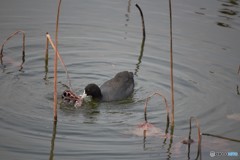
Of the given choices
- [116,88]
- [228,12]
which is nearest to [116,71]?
[116,88]

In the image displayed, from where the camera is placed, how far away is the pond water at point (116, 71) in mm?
8172

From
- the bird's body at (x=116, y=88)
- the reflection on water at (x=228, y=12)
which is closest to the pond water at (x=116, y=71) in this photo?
the reflection on water at (x=228, y=12)

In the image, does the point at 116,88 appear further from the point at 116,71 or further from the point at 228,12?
the point at 228,12

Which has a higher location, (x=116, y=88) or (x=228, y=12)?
(x=228, y=12)

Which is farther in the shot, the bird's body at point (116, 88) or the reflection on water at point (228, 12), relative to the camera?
the reflection on water at point (228, 12)

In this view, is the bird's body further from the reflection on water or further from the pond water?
the reflection on water

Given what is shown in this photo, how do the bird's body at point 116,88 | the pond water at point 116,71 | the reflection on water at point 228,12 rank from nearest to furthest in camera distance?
the pond water at point 116,71
the bird's body at point 116,88
the reflection on water at point 228,12

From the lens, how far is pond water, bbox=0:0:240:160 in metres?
8.17

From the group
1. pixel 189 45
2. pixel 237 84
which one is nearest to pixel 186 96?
pixel 237 84

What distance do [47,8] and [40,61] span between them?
10.9 feet

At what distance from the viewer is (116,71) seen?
11.5 meters

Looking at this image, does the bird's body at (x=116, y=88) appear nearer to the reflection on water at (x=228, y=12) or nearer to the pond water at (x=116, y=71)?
the pond water at (x=116, y=71)

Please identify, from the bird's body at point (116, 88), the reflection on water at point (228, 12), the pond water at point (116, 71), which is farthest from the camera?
the reflection on water at point (228, 12)

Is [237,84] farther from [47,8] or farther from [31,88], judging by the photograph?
[47,8]
